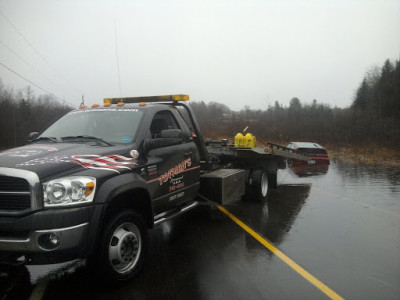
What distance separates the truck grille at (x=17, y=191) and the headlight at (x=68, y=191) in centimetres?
12

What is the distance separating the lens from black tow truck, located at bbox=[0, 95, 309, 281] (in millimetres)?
3262

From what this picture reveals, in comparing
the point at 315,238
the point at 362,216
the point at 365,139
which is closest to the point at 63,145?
the point at 315,238

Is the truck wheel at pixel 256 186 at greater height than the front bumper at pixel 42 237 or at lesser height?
lesser

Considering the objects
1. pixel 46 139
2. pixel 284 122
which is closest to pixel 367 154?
pixel 284 122

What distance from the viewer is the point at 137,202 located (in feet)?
14.4

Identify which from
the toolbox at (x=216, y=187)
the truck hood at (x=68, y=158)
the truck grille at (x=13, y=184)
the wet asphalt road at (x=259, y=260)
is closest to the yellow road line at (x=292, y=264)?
the wet asphalt road at (x=259, y=260)

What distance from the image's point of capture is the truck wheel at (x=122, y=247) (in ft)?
12.2

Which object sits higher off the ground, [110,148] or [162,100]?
[162,100]

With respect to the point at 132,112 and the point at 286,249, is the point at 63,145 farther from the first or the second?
the point at 286,249

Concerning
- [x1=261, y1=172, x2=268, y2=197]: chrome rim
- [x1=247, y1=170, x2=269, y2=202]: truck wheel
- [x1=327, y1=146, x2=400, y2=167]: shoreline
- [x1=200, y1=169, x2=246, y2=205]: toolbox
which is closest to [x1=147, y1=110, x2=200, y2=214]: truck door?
[x1=200, y1=169, x2=246, y2=205]: toolbox

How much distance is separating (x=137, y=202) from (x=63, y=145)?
1.15 meters

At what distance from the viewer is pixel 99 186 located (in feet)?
11.8

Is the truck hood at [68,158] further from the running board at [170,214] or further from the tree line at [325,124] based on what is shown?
the tree line at [325,124]

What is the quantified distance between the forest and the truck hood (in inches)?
906
